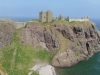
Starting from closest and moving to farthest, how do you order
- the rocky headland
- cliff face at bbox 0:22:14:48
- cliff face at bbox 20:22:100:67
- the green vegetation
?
the green vegetation, cliff face at bbox 0:22:14:48, the rocky headland, cliff face at bbox 20:22:100:67

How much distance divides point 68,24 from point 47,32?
1313 cm

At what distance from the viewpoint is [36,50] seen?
99688 mm

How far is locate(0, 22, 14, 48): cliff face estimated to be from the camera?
309 feet

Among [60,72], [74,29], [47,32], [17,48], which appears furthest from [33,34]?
[60,72]

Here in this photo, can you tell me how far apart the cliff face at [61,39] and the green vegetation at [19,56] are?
3389 millimetres

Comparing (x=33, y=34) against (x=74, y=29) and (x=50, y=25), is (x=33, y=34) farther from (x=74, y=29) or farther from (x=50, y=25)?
(x=74, y=29)

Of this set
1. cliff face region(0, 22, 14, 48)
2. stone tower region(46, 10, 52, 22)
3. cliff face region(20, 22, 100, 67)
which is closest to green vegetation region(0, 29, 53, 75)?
cliff face region(0, 22, 14, 48)

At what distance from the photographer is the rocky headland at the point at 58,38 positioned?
96525mm

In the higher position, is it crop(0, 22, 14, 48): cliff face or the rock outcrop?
crop(0, 22, 14, 48): cliff face

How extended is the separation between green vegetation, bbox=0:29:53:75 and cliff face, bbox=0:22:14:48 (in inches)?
83.3

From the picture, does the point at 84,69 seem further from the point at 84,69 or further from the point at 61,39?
the point at 61,39

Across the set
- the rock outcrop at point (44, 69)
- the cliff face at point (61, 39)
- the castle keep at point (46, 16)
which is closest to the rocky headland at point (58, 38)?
the cliff face at point (61, 39)

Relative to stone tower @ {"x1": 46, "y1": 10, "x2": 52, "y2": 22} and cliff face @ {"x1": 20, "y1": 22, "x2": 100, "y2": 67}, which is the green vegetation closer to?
cliff face @ {"x1": 20, "y1": 22, "x2": 100, "y2": 67}

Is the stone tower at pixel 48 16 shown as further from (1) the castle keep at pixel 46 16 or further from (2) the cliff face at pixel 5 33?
(2) the cliff face at pixel 5 33
